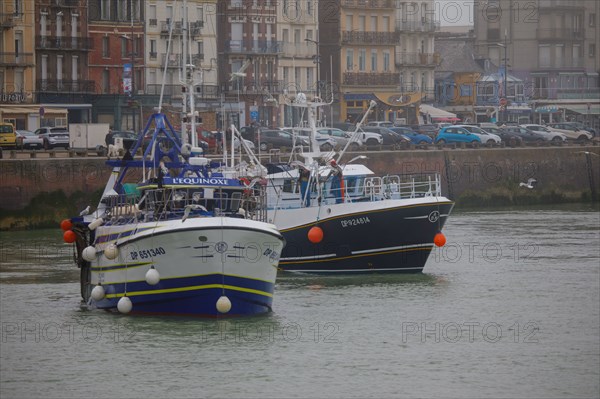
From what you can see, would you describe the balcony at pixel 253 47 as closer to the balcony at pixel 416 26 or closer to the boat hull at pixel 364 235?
the balcony at pixel 416 26

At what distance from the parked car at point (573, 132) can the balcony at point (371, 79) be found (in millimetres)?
16019

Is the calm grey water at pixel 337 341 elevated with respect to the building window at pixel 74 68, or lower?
lower

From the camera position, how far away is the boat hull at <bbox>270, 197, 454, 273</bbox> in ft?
136

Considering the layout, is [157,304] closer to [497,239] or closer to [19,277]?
[19,277]

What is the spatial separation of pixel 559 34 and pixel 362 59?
1995cm

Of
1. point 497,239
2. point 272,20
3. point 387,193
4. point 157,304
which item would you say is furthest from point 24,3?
point 157,304

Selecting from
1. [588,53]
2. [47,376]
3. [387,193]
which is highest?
[588,53]

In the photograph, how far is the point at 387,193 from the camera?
4288 cm

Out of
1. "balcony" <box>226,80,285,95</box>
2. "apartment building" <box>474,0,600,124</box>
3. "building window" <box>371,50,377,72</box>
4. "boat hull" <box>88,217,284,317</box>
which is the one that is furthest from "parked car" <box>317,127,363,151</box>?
"apartment building" <box>474,0,600,124</box>

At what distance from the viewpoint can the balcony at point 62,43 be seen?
85.3 metres

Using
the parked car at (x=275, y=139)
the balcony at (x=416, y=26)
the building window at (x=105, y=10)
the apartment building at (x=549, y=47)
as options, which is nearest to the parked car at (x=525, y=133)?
the parked car at (x=275, y=139)

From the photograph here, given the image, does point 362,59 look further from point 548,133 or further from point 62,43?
point 62,43

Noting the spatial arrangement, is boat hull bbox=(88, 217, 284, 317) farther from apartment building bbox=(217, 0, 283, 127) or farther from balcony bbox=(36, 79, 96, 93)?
apartment building bbox=(217, 0, 283, 127)

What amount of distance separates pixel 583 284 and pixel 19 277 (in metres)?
15.7
